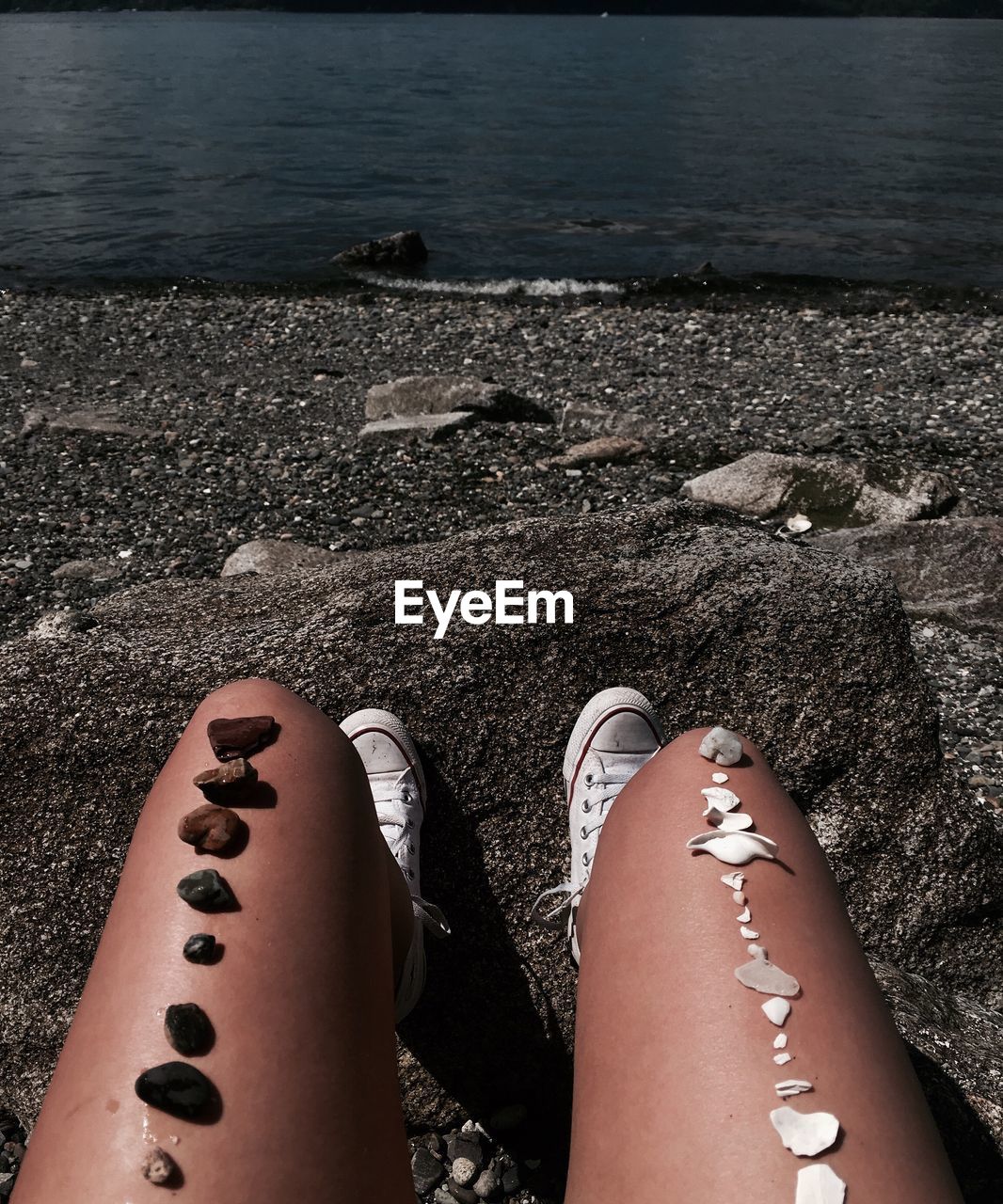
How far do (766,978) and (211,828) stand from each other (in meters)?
0.98

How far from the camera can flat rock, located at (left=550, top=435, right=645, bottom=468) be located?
763 centimetres

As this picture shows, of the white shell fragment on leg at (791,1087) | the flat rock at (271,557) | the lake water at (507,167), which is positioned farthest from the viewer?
the lake water at (507,167)

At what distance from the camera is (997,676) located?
485cm

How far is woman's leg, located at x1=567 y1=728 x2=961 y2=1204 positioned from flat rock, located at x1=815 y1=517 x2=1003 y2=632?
12.2 feet

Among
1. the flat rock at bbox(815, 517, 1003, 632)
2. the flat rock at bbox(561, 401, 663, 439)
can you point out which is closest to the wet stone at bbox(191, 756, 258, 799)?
the flat rock at bbox(815, 517, 1003, 632)

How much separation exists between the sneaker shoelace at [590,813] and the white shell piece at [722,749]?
1.83 feet

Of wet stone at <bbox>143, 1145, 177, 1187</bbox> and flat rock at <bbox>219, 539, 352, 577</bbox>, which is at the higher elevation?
wet stone at <bbox>143, 1145, 177, 1187</bbox>

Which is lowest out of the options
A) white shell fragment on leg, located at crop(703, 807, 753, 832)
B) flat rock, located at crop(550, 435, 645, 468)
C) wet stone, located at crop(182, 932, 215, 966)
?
flat rock, located at crop(550, 435, 645, 468)

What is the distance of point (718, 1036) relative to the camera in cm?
164

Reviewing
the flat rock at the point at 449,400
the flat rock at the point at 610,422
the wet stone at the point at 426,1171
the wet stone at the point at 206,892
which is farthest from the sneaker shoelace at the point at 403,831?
the flat rock at the point at 449,400

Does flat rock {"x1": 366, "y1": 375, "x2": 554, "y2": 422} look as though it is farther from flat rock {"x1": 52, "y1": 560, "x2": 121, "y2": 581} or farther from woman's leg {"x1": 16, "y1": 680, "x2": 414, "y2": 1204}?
woman's leg {"x1": 16, "y1": 680, "x2": 414, "y2": 1204}

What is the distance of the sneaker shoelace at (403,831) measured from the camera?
263 centimetres

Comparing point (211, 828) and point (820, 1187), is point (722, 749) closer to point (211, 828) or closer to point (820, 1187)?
point (820, 1187)

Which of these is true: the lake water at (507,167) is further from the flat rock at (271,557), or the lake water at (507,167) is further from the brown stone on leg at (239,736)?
the brown stone on leg at (239,736)
